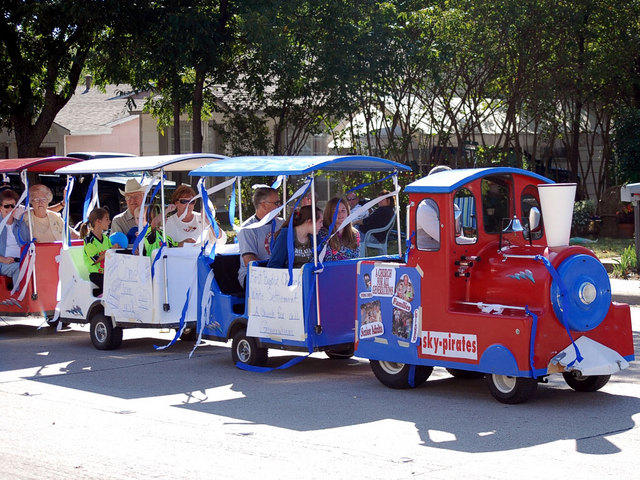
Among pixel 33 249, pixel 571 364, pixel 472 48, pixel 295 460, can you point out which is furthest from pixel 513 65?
pixel 295 460

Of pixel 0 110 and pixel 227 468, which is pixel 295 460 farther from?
pixel 0 110

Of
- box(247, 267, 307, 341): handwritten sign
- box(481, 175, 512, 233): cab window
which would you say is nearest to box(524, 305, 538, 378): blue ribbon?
box(481, 175, 512, 233): cab window

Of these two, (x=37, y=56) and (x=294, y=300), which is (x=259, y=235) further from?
(x=37, y=56)

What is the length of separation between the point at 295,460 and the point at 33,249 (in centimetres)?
726

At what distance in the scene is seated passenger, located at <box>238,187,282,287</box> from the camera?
10945 mm

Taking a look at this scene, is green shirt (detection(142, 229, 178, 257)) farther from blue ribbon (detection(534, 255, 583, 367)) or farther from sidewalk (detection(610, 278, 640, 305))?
sidewalk (detection(610, 278, 640, 305))

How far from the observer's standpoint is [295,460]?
684cm

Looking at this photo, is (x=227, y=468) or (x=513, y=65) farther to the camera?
(x=513, y=65)

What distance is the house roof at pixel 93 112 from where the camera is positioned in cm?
3694

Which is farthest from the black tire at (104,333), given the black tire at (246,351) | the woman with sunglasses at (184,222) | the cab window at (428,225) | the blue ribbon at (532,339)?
the blue ribbon at (532,339)

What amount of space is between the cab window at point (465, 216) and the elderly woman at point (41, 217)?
259 inches

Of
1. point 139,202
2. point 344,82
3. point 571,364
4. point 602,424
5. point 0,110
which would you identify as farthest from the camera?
point 0,110

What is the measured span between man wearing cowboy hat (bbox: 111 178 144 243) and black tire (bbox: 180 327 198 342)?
1306mm

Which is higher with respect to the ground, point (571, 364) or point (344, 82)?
point (344, 82)
